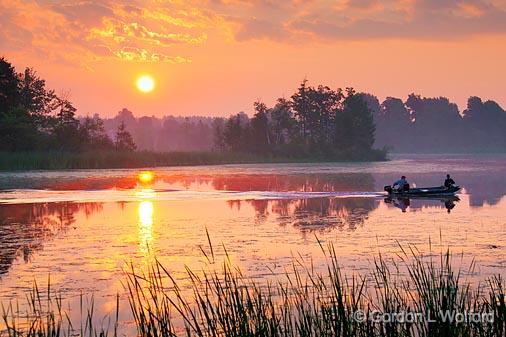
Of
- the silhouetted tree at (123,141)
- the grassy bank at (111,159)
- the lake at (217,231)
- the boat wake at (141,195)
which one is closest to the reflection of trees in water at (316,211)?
the lake at (217,231)

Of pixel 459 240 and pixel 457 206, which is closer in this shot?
pixel 459 240

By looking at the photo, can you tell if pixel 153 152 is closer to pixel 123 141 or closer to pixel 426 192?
pixel 123 141

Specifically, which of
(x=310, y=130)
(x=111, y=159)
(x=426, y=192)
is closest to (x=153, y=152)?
(x=111, y=159)

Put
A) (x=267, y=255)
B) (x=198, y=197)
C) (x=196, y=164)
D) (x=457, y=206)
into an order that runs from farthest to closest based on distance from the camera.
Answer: (x=196, y=164), (x=198, y=197), (x=457, y=206), (x=267, y=255)

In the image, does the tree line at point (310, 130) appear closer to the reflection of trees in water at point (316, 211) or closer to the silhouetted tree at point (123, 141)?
the silhouetted tree at point (123, 141)

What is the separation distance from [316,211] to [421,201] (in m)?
7.95

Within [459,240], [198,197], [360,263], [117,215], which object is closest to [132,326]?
[360,263]

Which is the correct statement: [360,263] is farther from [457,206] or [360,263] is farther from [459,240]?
[457,206]

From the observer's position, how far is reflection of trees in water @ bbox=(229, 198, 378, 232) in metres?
25.2

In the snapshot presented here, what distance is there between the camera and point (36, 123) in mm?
82250

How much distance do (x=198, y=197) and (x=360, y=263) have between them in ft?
74.6

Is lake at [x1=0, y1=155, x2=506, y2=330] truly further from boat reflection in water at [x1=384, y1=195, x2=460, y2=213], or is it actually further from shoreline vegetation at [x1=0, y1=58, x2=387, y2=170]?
shoreline vegetation at [x1=0, y1=58, x2=387, y2=170]

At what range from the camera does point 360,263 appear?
54.1 ft

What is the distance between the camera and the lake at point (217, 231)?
15.9 metres
